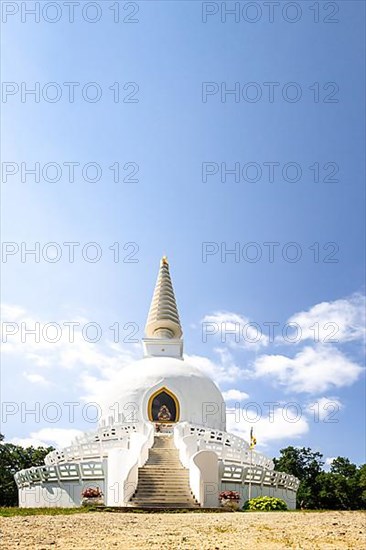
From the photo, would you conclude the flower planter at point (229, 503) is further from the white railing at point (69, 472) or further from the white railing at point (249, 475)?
the white railing at point (69, 472)

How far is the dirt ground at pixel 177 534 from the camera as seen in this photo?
9078mm

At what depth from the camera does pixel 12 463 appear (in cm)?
4000

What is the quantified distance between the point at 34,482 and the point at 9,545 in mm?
18892

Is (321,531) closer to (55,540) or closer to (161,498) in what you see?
(55,540)

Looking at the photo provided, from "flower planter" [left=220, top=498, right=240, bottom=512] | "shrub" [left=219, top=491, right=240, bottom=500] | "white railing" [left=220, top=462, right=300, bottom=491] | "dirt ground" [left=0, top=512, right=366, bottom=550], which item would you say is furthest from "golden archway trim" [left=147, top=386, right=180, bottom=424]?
"dirt ground" [left=0, top=512, right=366, bottom=550]

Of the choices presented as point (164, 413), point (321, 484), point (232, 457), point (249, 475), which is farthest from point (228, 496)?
point (321, 484)

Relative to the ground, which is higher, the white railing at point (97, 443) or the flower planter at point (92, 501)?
the white railing at point (97, 443)

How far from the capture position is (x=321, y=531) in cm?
1116

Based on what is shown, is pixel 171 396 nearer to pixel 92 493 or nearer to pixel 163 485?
pixel 92 493

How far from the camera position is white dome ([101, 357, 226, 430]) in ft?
119

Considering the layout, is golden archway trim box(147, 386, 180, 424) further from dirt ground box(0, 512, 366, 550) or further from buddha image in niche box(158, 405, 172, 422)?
dirt ground box(0, 512, 366, 550)

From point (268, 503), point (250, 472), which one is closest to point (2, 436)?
point (250, 472)

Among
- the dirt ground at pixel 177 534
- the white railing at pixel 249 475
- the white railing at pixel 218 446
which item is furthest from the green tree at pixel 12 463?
the dirt ground at pixel 177 534

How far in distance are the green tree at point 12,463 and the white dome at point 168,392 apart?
23.1 ft
